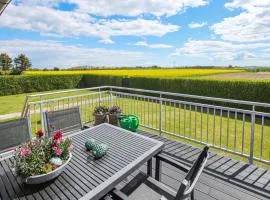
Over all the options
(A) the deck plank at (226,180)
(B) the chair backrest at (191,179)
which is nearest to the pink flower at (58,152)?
(B) the chair backrest at (191,179)

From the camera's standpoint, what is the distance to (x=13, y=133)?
8.57 ft

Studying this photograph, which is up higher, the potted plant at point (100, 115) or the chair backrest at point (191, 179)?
the chair backrest at point (191, 179)

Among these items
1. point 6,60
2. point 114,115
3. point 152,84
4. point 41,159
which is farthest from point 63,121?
point 6,60

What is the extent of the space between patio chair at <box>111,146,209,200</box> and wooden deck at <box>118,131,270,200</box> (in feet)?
1.44

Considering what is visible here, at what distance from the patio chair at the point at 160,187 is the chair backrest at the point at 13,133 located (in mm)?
1537

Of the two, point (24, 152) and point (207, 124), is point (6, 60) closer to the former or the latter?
point (207, 124)

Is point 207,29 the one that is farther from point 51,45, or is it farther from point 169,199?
point 169,199

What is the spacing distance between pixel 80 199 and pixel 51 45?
2242 centimetres

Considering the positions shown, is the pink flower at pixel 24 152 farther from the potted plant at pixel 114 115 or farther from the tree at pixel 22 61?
the tree at pixel 22 61

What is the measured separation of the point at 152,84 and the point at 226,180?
11.4m

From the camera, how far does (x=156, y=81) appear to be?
13.7m

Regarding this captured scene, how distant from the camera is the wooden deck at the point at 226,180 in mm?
2547

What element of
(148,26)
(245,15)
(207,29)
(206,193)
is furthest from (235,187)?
(207,29)

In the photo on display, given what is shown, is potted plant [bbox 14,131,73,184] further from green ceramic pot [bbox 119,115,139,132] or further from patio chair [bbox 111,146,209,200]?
green ceramic pot [bbox 119,115,139,132]
